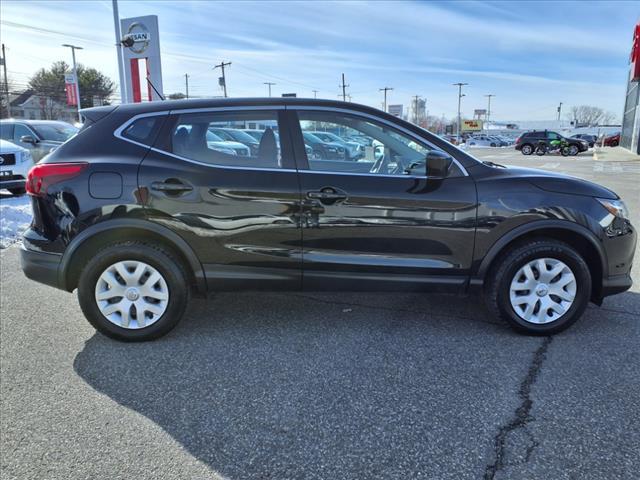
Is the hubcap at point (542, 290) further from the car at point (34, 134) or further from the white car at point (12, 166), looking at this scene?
the car at point (34, 134)

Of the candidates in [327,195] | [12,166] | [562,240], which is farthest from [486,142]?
[327,195]

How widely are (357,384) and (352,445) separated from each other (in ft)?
1.99

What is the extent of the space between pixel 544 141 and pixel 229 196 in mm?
34877

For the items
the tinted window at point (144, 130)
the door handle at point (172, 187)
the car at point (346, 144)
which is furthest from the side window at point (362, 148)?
the tinted window at point (144, 130)

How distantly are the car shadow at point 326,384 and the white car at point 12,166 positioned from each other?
290 inches

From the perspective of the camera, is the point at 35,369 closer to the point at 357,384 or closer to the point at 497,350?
the point at 357,384

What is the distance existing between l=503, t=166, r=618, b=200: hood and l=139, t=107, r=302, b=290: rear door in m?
1.70

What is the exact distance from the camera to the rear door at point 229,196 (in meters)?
3.51

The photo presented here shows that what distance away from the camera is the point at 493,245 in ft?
11.8

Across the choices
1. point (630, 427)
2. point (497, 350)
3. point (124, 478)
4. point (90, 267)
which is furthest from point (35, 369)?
point (630, 427)

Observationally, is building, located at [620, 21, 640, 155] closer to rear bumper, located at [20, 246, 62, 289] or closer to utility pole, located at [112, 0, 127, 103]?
utility pole, located at [112, 0, 127, 103]

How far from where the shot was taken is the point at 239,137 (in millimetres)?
3713

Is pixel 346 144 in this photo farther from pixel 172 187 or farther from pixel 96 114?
pixel 96 114

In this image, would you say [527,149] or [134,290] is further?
[527,149]
